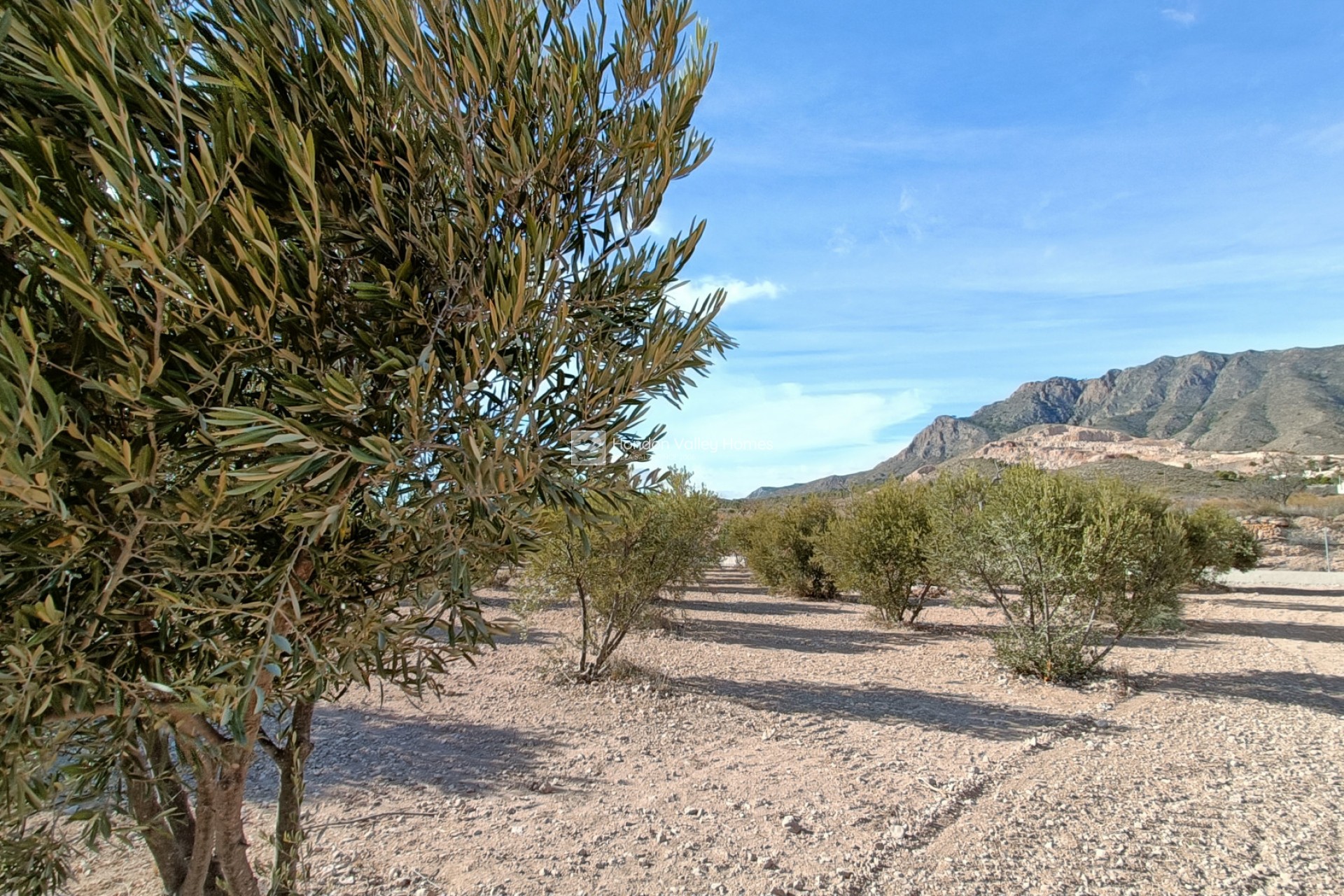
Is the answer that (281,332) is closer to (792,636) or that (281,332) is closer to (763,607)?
(792,636)

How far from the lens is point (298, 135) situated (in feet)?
5.71

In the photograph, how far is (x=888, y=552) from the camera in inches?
728

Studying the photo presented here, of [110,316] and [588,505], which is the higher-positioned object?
[110,316]

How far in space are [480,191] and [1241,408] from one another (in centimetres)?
10634

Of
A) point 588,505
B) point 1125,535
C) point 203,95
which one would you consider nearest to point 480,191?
point 203,95

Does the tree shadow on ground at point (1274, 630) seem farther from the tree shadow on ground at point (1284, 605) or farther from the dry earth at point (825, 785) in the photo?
the dry earth at point (825, 785)

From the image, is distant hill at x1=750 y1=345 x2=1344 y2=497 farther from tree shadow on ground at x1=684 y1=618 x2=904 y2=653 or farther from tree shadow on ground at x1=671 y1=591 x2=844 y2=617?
tree shadow on ground at x1=684 y1=618 x2=904 y2=653

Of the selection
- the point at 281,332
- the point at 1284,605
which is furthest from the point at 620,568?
the point at 1284,605

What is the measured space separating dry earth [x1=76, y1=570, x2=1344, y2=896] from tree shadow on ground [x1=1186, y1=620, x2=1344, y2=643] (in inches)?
182

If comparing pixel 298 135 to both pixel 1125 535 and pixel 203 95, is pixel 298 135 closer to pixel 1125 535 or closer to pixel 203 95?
pixel 203 95

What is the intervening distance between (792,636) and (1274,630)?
13311mm

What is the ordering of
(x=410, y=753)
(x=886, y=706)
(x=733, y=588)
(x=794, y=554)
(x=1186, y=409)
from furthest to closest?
(x=1186, y=409)
(x=733, y=588)
(x=794, y=554)
(x=886, y=706)
(x=410, y=753)

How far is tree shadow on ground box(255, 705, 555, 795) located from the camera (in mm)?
7219

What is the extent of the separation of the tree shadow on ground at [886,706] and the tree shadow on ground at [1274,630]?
10.5m
